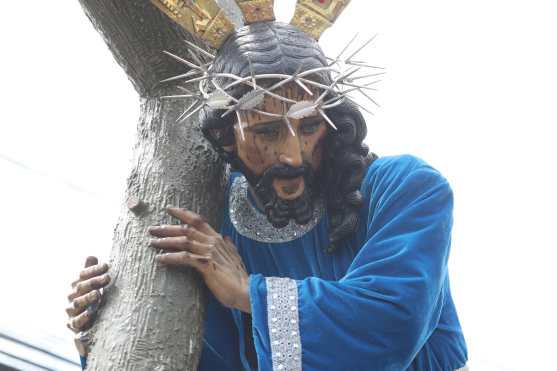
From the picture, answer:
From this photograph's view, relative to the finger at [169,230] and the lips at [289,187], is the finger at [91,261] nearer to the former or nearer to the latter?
the finger at [169,230]

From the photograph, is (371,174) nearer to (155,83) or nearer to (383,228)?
(383,228)

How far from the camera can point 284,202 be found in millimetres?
1949

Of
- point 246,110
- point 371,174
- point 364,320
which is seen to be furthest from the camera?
point 371,174

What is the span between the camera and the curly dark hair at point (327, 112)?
1.87m

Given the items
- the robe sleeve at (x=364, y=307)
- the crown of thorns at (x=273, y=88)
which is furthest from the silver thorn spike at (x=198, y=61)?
the robe sleeve at (x=364, y=307)

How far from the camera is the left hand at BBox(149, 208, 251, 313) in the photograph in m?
1.84

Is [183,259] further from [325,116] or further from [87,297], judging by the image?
[325,116]

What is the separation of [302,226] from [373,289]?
11.0 inches

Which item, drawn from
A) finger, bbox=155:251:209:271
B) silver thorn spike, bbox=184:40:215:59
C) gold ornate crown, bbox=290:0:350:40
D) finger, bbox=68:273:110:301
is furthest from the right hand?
gold ornate crown, bbox=290:0:350:40

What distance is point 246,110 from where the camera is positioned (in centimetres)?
187

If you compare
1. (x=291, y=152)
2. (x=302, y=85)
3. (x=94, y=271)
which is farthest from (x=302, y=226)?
(x=94, y=271)

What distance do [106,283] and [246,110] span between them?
1.35 ft

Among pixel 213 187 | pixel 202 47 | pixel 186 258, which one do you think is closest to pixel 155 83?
pixel 202 47

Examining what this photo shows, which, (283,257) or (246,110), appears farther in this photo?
(283,257)
